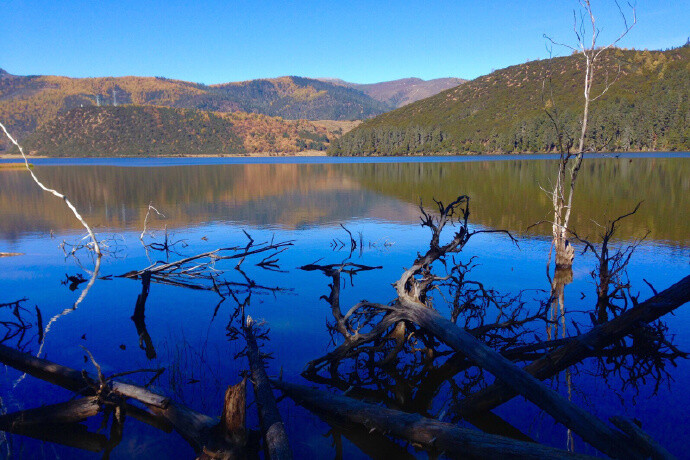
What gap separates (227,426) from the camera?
379cm

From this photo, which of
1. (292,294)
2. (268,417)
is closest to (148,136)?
(292,294)

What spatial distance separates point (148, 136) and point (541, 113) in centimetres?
14207

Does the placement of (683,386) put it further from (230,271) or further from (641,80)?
(641,80)

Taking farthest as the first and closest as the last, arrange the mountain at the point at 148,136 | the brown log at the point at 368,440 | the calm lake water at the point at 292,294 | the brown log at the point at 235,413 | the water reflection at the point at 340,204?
the mountain at the point at 148,136 → the water reflection at the point at 340,204 → the calm lake water at the point at 292,294 → the brown log at the point at 368,440 → the brown log at the point at 235,413

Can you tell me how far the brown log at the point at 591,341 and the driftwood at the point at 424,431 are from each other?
2.73ft

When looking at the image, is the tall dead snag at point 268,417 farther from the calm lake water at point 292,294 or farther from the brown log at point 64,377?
the brown log at point 64,377

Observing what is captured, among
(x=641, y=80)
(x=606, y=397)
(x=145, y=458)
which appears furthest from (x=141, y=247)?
(x=641, y=80)

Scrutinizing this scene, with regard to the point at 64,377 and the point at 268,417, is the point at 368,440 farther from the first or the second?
the point at 64,377

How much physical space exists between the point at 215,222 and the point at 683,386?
16.6 m

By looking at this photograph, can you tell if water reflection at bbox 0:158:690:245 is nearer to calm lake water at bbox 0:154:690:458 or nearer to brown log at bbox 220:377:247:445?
calm lake water at bbox 0:154:690:458

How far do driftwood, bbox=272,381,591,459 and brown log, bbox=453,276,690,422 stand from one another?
32.7 inches

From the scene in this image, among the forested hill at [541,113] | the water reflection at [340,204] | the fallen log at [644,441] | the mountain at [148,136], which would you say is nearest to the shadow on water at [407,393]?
the fallen log at [644,441]

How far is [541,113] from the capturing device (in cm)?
12350

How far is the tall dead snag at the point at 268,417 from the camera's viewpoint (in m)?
3.61
